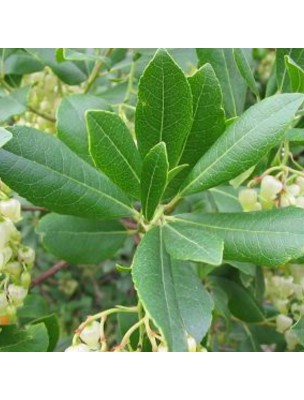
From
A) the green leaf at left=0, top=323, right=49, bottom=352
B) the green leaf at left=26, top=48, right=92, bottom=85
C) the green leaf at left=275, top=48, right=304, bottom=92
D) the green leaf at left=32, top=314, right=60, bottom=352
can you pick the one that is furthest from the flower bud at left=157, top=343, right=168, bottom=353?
the green leaf at left=26, top=48, right=92, bottom=85

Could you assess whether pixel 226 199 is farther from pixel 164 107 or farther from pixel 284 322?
pixel 164 107

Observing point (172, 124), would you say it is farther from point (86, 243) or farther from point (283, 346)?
point (283, 346)

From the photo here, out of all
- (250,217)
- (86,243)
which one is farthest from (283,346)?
(250,217)

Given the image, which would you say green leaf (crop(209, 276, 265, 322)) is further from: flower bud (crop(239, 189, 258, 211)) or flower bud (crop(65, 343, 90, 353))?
flower bud (crop(65, 343, 90, 353))

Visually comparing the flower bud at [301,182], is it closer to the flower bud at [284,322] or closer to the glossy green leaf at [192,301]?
the glossy green leaf at [192,301]

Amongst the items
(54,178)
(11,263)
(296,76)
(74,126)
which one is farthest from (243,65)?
(11,263)
